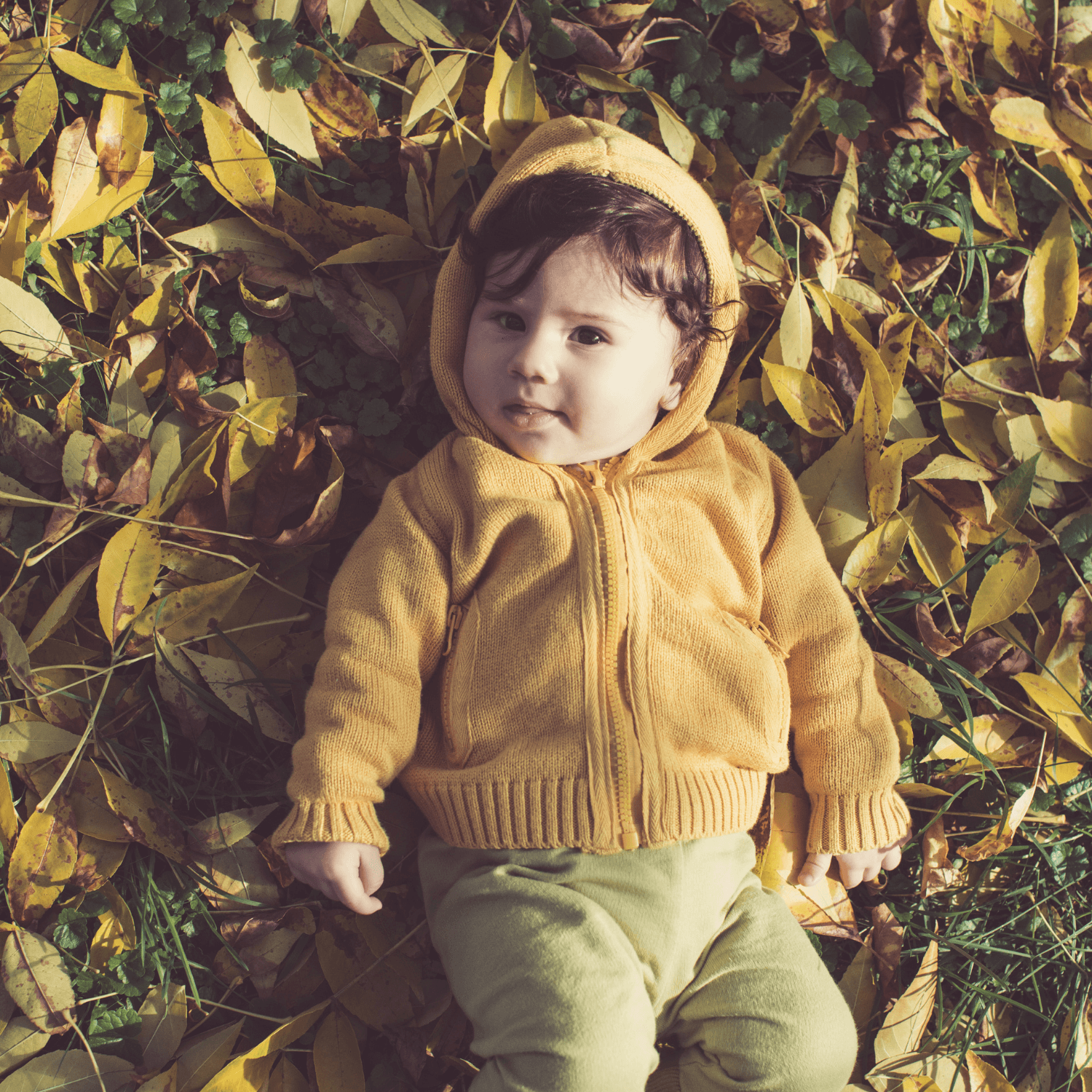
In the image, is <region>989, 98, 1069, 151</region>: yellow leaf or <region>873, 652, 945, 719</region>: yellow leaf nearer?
<region>873, 652, 945, 719</region>: yellow leaf

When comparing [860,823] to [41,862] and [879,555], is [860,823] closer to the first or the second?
[879,555]

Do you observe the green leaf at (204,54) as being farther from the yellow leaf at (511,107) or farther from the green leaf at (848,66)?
the green leaf at (848,66)

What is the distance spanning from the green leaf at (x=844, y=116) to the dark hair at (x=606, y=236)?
1.91ft

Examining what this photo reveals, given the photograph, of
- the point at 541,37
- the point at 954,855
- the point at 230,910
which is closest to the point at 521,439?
the point at 541,37

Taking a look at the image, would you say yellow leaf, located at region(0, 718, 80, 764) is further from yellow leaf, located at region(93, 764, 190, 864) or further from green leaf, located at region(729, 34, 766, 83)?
green leaf, located at region(729, 34, 766, 83)

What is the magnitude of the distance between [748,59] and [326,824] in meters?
1.98

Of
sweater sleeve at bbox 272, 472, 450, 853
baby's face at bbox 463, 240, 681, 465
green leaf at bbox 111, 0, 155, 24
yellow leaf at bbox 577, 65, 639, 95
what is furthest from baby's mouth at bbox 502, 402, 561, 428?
green leaf at bbox 111, 0, 155, 24

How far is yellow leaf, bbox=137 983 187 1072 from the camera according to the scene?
184cm

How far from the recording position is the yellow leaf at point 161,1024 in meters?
1.84

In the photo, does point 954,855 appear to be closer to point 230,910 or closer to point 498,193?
point 230,910

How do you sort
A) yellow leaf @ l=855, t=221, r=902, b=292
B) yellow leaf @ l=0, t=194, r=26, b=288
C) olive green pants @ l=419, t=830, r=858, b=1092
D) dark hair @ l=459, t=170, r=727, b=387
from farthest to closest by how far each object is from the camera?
yellow leaf @ l=855, t=221, r=902, b=292
yellow leaf @ l=0, t=194, r=26, b=288
dark hair @ l=459, t=170, r=727, b=387
olive green pants @ l=419, t=830, r=858, b=1092

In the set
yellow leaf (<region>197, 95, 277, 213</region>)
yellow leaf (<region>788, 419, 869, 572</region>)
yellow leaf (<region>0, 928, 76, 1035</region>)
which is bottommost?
yellow leaf (<region>0, 928, 76, 1035</region>)

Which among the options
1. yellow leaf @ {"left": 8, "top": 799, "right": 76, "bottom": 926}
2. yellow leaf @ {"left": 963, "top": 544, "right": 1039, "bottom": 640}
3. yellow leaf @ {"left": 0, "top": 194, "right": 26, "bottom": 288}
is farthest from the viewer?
yellow leaf @ {"left": 963, "top": 544, "right": 1039, "bottom": 640}

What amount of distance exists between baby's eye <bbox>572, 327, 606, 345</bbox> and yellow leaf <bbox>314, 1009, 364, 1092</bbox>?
1.52 meters
